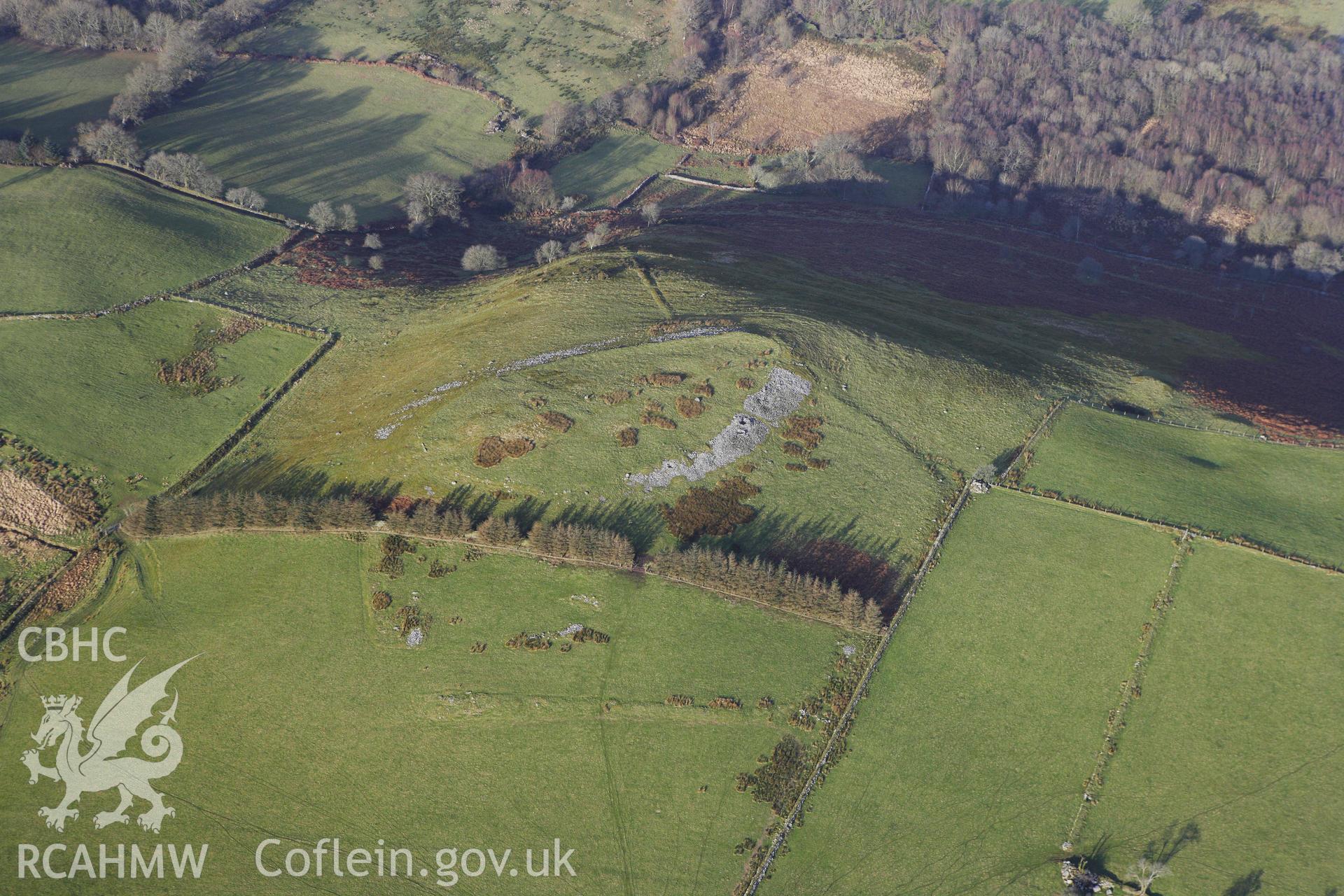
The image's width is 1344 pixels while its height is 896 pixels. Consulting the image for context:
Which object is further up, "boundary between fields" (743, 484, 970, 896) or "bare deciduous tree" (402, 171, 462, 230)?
"bare deciduous tree" (402, 171, 462, 230)

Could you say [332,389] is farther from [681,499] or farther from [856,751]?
[856,751]

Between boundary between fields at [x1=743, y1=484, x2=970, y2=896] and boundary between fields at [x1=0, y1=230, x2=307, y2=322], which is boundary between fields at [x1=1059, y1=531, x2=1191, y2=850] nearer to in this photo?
boundary between fields at [x1=743, y1=484, x2=970, y2=896]

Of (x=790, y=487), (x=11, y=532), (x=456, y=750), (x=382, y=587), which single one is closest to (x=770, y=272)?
(x=790, y=487)

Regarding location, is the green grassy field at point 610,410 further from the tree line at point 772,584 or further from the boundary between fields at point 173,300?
the tree line at point 772,584

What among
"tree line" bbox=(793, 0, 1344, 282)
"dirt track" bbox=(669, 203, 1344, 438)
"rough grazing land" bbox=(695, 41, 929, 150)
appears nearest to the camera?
"dirt track" bbox=(669, 203, 1344, 438)

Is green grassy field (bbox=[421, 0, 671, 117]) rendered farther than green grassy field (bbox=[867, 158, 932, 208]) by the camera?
Yes

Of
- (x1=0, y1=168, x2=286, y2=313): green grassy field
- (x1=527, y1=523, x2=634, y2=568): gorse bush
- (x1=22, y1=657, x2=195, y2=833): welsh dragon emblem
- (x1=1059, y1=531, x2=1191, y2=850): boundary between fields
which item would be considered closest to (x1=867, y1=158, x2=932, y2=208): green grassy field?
(x1=0, y1=168, x2=286, y2=313): green grassy field

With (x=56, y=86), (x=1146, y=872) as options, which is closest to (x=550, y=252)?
(x=56, y=86)
